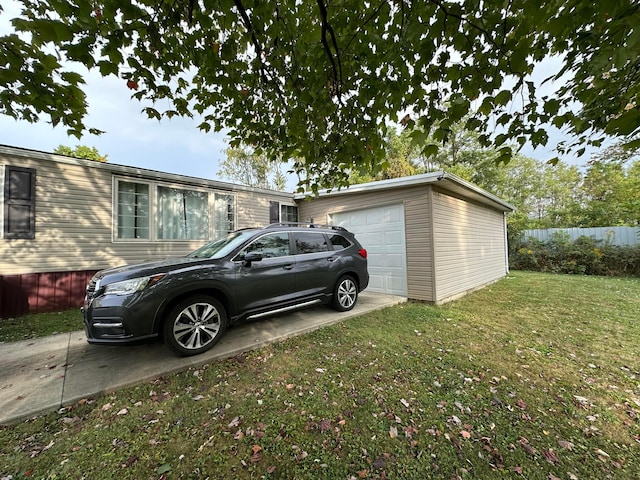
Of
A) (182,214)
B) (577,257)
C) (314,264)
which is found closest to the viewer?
(314,264)

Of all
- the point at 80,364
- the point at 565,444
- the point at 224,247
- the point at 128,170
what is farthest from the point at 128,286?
the point at 128,170

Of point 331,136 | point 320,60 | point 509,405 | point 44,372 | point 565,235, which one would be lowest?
point 509,405

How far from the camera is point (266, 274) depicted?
407 centimetres

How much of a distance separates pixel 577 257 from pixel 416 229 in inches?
467

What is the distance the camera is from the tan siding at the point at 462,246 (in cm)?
658

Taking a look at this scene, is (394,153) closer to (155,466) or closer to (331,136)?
(331,136)

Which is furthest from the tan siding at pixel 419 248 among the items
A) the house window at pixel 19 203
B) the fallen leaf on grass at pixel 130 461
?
the house window at pixel 19 203

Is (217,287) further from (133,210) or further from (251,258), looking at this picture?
(133,210)

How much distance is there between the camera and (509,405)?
2508mm

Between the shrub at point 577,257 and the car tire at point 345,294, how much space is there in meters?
13.2

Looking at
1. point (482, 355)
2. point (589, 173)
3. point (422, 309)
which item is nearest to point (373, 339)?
point (482, 355)

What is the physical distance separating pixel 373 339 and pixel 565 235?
15.1 metres

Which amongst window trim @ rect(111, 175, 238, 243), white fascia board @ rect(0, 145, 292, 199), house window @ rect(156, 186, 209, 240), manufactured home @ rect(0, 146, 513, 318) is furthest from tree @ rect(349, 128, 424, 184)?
house window @ rect(156, 186, 209, 240)

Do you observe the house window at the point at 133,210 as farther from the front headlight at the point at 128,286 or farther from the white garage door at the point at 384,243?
the white garage door at the point at 384,243
